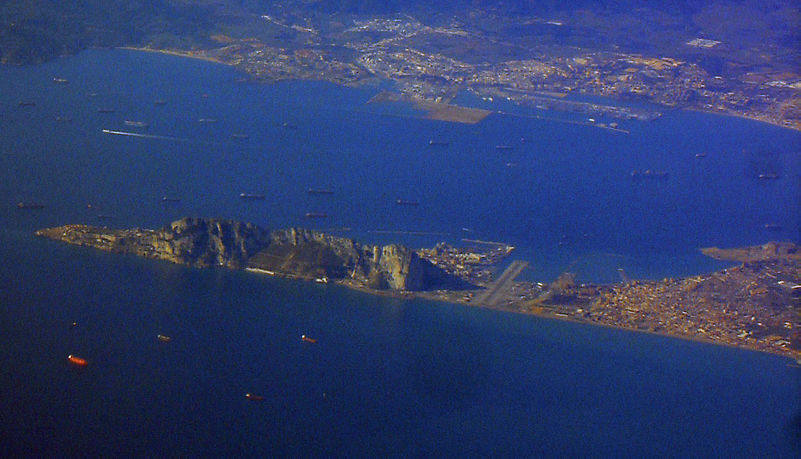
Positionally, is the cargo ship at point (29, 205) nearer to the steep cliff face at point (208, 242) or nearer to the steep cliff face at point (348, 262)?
the steep cliff face at point (208, 242)

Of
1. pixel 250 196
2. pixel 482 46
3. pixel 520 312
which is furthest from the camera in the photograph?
pixel 482 46

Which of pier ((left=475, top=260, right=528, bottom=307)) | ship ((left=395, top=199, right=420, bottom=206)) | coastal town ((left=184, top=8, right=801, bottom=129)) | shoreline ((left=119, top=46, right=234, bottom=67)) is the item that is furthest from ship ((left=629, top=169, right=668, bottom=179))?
shoreline ((left=119, top=46, right=234, bottom=67))

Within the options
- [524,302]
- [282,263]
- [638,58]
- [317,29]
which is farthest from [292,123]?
[638,58]

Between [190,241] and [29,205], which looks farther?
[29,205]

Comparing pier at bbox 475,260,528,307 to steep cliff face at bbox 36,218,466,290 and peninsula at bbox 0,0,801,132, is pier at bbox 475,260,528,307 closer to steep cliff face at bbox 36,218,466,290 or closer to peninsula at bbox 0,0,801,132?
steep cliff face at bbox 36,218,466,290

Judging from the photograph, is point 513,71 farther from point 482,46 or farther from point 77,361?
point 77,361

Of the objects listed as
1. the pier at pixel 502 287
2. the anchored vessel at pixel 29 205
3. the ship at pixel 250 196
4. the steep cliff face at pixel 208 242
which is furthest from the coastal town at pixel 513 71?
the steep cliff face at pixel 208 242

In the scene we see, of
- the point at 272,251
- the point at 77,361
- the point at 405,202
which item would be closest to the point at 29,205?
the point at 272,251
